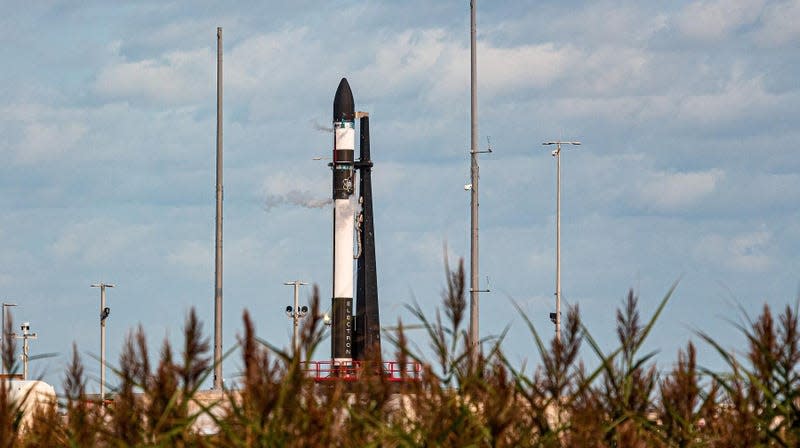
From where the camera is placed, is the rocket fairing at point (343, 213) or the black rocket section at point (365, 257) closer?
the rocket fairing at point (343, 213)

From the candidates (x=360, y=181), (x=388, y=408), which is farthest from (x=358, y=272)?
(x=388, y=408)

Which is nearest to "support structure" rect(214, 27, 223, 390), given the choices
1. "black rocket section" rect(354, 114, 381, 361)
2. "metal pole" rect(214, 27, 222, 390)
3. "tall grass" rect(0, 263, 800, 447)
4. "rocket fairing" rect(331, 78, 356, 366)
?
"metal pole" rect(214, 27, 222, 390)

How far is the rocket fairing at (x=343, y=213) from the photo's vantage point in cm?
4769

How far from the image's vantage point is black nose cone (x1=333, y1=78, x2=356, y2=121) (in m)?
48.1

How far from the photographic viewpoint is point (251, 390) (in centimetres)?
468

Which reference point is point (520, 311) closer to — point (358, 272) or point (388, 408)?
→ point (388, 408)

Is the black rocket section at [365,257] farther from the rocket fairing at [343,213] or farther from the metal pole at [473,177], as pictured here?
the metal pole at [473,177]

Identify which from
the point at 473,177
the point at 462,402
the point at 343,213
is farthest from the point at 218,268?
the point at 462,402

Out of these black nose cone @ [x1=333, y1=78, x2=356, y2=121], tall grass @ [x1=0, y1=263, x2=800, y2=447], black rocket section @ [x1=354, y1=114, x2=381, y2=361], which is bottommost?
tall grass @ [x1=0, y1=263, x2=800, y2=447]

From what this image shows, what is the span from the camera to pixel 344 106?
4822cm

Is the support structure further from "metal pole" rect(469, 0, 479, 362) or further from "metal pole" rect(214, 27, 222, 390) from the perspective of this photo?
"metal pole" rect(469, 0, 479, 362)

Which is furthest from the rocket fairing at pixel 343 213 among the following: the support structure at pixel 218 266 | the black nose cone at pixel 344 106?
the support structure at pixel 218 266

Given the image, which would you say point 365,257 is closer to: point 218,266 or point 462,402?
point 218,266

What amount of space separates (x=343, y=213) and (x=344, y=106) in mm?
3955
